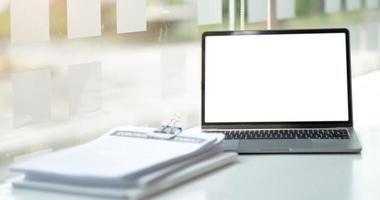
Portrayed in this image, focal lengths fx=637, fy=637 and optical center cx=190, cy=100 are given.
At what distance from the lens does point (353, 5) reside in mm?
3453

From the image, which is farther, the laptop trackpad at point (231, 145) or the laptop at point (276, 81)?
the laptop at point (276, 81)

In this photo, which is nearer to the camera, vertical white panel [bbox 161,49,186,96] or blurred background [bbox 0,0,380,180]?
blurred background [bbox 0,0,380,180]

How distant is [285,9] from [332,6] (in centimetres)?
46

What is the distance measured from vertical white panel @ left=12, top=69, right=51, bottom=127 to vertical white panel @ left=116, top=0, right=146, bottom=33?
1.01ft

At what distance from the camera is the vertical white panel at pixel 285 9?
112 inches

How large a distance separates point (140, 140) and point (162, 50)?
2.08ft

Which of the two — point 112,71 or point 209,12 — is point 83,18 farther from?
point 209,12

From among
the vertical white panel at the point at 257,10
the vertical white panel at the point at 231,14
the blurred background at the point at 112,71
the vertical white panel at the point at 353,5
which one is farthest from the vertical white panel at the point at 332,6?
the vertical white panel at the point at 231,14

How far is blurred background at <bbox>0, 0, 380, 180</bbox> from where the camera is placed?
4.83 ft

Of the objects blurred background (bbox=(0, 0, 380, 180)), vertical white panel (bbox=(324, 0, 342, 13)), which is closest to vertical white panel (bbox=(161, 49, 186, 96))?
blurred background (bbox=(0, 0, 380, 180))

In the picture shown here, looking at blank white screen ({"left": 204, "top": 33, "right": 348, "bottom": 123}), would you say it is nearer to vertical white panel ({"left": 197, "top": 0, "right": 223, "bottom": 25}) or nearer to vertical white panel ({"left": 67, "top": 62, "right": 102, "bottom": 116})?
vertical white panel ({"left": 67, "top": 62, "right": 102, "bottom": 116})

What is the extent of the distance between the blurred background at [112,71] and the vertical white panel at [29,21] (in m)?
0.01

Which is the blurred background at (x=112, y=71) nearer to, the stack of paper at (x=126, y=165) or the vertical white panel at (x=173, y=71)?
the vertical white panel at (x=173, y=71)

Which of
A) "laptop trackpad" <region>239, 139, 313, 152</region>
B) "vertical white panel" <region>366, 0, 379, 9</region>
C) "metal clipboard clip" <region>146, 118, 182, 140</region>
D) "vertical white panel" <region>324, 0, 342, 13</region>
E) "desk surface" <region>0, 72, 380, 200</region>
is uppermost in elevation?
"vertical white panel" <region>366, 0, 379, 9</region>
